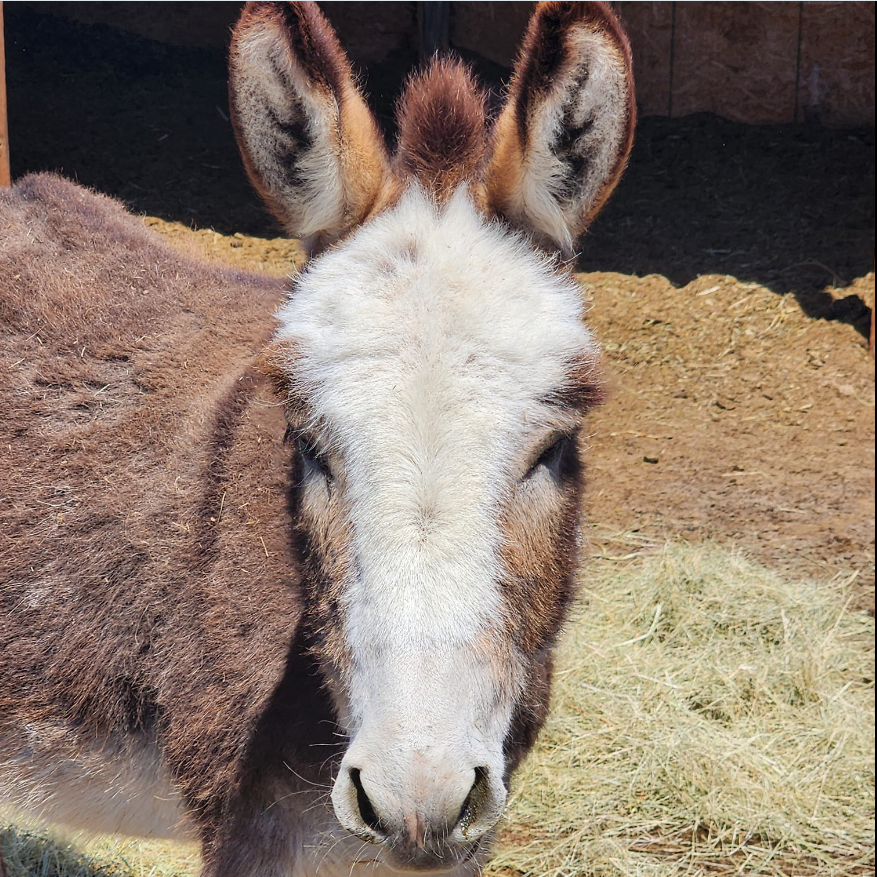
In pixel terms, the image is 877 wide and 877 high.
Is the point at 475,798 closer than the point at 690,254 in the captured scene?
Yes

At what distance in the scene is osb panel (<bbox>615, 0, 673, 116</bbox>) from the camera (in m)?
8.28

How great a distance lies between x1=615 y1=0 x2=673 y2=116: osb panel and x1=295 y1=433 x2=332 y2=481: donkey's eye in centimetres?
708

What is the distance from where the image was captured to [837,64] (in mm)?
8312

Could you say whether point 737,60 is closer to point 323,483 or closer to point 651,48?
point 651,48

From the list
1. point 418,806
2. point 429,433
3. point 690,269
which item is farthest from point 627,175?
point 418,806

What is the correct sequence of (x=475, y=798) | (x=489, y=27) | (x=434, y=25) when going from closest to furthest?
(x=475, y=798), (x=434, y=25), (x=489, y=27)

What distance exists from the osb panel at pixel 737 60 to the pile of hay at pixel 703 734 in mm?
4936

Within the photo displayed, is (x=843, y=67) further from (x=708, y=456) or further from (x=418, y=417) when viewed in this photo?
(x=418, y=417)

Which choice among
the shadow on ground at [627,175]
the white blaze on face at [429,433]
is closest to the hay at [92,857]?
the white blaze on face at [429,433]

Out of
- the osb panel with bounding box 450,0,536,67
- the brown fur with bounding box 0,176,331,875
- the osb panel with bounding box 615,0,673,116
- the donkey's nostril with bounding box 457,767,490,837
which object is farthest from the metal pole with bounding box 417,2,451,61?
the donkey's nostril with bounding box 457,767,490,837

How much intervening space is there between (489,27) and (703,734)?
20.4ft

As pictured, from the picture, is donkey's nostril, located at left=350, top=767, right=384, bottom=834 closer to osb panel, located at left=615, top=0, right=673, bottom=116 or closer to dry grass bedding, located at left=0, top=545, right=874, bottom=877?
dry grass bedding, located at left=0, top=545, right=874, bottom=877

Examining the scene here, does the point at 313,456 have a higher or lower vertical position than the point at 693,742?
higher

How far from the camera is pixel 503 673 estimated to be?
191 centimetres
